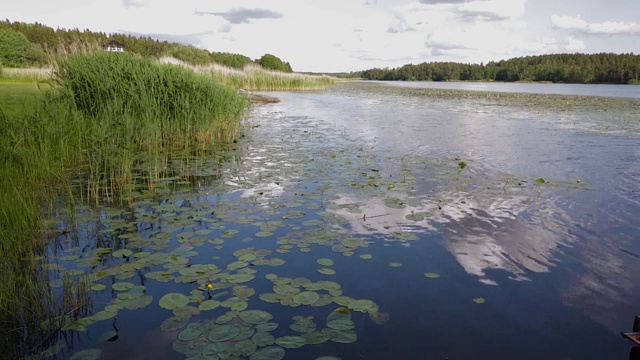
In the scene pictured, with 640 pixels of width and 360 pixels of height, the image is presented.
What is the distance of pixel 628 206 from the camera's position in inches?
269

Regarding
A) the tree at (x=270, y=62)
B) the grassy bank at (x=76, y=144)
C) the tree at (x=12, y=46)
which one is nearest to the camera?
the grassy bank at (x=76, y=144)

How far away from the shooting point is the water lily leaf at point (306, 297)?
12.2 ft

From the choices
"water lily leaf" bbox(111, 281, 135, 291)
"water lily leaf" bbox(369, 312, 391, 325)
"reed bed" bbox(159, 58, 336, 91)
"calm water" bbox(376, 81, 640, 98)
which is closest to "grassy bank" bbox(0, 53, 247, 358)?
"water lily leaf" bbox(111, 281, 135, 291)

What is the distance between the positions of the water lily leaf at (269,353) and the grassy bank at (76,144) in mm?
1629

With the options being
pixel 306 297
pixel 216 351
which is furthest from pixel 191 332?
pixel 306 297

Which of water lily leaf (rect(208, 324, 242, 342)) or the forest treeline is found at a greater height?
the forest treeline

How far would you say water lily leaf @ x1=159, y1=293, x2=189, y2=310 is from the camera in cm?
357

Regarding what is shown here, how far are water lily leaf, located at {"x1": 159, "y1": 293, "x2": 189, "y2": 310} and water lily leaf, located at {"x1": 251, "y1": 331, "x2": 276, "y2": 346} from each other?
2.69ft

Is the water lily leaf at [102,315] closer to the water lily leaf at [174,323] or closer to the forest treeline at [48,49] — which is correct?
the water lily leaf at [174,323]

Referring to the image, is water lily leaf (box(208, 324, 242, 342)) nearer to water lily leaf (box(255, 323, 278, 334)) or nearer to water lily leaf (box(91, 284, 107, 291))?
water lily leaf (box(255, 323, 278, 334))

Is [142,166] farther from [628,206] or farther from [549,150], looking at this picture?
[549,150]

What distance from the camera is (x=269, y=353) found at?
3.01 m

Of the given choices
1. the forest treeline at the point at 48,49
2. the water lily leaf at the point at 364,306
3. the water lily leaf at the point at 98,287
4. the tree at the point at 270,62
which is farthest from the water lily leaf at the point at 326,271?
the tree at the point at 270,62

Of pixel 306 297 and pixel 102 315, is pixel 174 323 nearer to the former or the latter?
pixel 102 315
